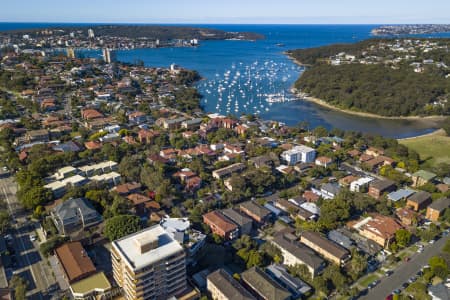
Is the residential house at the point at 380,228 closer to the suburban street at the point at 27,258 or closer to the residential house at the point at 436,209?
the residential house at the point at 436,209

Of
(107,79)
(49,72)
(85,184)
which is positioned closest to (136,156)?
(85,184)

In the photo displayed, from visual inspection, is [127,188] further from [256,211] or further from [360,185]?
[360,185]

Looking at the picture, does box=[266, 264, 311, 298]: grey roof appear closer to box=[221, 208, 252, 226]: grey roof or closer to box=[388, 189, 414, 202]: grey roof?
box=[221, 208, 252, 226]: grey roof

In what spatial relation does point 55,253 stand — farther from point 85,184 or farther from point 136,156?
point 136,156

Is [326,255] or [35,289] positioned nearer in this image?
[35,289]

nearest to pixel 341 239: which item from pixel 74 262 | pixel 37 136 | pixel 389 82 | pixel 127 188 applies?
pixel 74 262

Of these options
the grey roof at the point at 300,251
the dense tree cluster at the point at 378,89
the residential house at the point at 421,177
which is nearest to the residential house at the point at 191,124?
the grey roof at the point at 300,251
